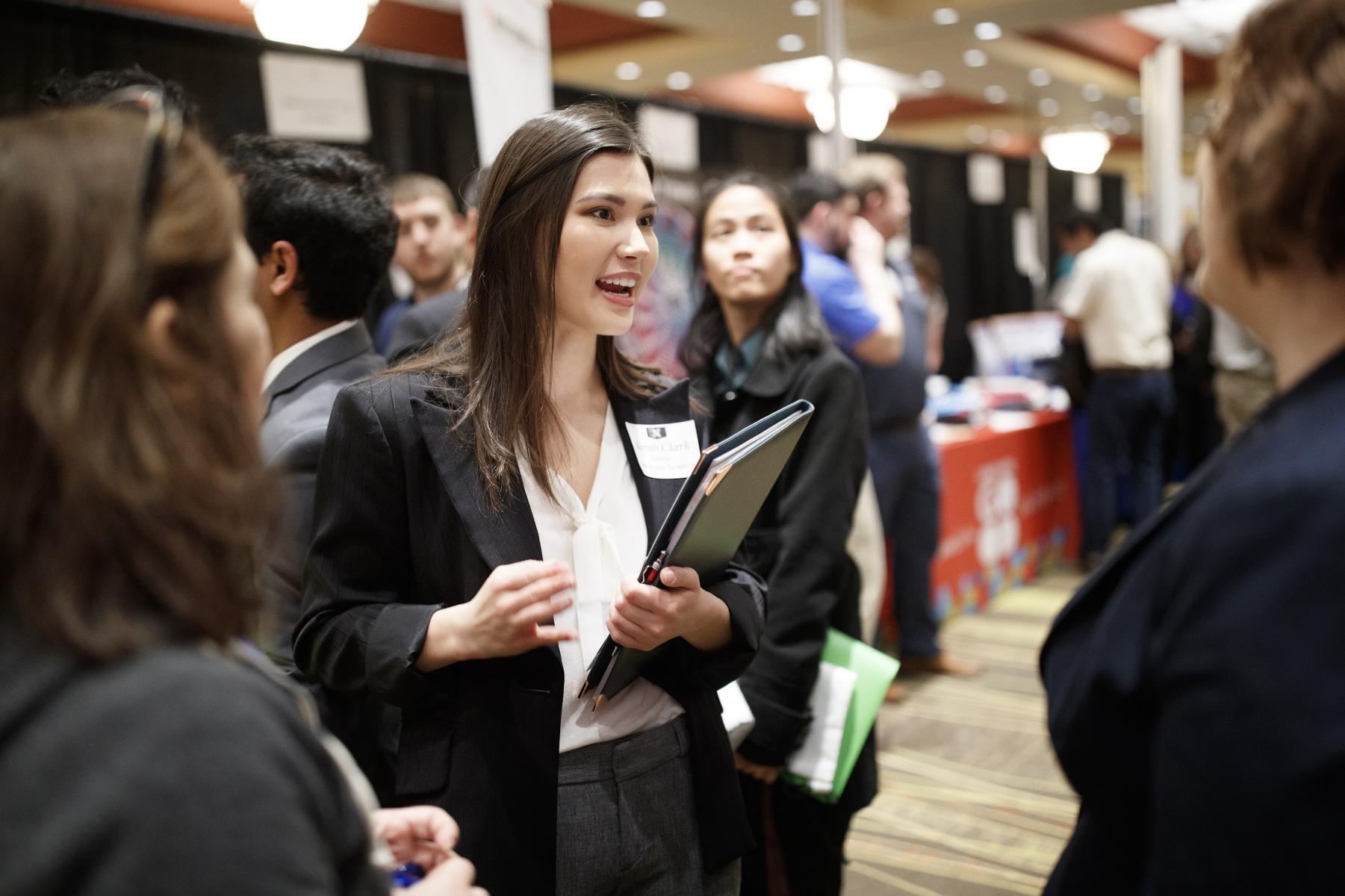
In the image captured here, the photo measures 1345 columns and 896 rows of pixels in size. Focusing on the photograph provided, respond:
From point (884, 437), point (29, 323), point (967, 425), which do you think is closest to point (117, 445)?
point (29, 323)

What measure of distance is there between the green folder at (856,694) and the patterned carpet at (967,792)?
912 mm

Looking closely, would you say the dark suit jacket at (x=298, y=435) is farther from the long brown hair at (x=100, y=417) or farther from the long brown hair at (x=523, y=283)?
the long brown hair at (x=100, y=417)

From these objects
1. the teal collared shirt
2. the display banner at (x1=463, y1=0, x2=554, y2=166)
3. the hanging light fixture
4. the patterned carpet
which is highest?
the hanging light fixture

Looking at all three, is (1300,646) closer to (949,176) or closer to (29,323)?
(29,323)

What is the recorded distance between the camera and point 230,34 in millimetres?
4012

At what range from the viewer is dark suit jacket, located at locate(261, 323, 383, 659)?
1.42 m

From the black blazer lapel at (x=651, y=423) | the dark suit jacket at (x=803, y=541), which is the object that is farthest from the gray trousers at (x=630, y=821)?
the dark suit jacket at (x=803, y=541)

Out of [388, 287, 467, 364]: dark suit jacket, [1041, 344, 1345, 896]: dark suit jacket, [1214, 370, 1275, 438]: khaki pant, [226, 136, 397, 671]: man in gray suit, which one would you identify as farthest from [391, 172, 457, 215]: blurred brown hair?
[1214, 370, 1275, 438]: khaki pant

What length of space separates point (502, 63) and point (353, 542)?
1639 mm

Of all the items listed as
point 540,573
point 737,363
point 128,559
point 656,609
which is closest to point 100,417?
point 128,559

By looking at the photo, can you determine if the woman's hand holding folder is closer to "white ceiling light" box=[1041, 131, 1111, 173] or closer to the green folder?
the green folder

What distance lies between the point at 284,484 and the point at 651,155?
2.73ft

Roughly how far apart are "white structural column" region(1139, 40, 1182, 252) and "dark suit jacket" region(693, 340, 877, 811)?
562 cm

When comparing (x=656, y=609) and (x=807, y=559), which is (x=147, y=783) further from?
(x=807, y=559)
